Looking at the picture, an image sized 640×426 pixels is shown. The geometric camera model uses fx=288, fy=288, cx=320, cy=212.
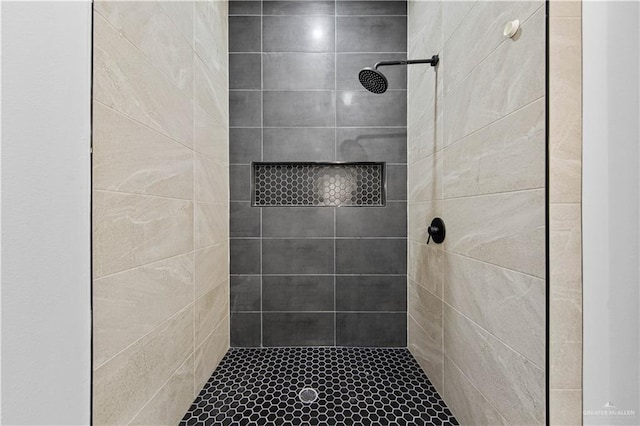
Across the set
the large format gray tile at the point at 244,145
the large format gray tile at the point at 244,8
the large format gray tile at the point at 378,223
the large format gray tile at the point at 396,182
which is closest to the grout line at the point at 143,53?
the large format gray tile at the point at 244,145

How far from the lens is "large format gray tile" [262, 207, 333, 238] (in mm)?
1674

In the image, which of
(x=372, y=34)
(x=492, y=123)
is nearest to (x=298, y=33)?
(x=372, y=34)

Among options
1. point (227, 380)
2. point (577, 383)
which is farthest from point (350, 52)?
point (227, 380)

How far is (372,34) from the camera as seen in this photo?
167 centimetres

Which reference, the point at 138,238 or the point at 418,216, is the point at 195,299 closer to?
the point at 138,238

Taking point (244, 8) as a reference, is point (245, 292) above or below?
below

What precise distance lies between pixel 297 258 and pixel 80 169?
116 centimetres

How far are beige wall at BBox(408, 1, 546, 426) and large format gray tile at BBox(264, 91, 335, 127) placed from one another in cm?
53

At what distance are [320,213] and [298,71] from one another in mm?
831

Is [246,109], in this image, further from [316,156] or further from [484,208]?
[484,208]

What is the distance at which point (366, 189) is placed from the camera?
1.74 meters

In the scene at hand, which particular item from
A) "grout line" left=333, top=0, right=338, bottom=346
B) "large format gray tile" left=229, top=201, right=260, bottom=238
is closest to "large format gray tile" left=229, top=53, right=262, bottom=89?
"grout line" left=333, top=0, right=338, bottom=346

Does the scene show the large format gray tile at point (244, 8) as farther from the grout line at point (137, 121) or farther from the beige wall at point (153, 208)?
the grout line at point (137, 121)

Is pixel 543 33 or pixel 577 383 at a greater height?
pixel 543 33
